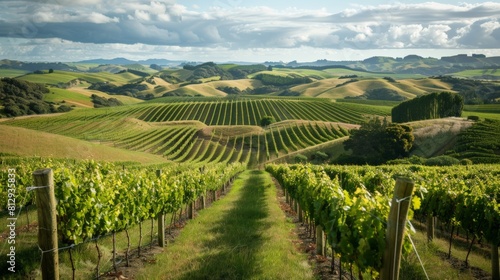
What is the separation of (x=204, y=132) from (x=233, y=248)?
7471 cm

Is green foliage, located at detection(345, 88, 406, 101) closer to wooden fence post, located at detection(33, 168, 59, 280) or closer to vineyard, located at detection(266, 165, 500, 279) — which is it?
vineyard, located at detection(266, 165, 500, 279)

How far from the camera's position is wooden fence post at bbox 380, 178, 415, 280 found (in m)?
5.58

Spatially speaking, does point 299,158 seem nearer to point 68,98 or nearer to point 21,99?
point 21,99

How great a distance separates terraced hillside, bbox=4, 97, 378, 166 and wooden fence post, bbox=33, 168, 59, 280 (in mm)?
58035

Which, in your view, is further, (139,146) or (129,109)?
(129,109)

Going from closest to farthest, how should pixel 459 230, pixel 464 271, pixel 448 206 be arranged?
pixel 464 271
pixel 448 206
pixel 459 230

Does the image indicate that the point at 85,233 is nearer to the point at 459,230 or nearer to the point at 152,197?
the point at 152,197

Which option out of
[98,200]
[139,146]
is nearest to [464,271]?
[98,200]

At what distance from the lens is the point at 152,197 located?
39.8 ft

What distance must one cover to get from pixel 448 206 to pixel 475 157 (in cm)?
4710

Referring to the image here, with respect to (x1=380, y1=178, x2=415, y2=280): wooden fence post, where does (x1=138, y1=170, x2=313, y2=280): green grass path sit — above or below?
below

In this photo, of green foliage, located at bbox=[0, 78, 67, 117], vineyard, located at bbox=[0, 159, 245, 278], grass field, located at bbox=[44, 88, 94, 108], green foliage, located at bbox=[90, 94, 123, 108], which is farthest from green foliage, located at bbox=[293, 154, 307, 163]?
green foliage, located at bbox=[90, 94, 123, 108]

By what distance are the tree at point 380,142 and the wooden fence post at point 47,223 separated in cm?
5579

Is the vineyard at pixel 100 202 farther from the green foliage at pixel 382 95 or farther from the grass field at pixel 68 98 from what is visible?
the green foliage at pixel 382 95
